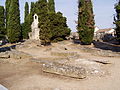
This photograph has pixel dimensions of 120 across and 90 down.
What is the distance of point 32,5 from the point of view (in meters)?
59.2

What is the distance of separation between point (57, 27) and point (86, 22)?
10178 millimetres

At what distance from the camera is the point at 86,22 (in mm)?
31531

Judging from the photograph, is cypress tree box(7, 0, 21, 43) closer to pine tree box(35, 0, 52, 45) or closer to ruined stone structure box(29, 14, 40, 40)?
ruined stone structure box(29, 14, 40, 40)

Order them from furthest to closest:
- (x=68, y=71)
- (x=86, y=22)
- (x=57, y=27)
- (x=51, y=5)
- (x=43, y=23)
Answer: (x=51, y=5), (x=57, y=27), (x=43, y=23), (x=86, y=22), (x=68, y=71)

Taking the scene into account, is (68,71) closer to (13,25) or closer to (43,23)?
(43,23)

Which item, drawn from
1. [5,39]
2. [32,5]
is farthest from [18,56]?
[32,5]

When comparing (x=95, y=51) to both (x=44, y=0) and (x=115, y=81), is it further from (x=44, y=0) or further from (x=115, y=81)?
(x=44, y=0)

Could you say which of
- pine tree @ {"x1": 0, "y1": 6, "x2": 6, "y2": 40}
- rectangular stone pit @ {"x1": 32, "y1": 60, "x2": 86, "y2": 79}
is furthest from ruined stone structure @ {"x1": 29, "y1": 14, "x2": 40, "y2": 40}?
rectangular stone pit @ {"x1": 32, "y1": 60, "x2": 86, "y2": 79}

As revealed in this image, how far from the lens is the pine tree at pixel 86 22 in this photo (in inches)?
1232

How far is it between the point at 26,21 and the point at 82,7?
94.5 ft

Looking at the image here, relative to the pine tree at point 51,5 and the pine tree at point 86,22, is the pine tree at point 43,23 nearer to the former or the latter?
the pine tree at point 86,22

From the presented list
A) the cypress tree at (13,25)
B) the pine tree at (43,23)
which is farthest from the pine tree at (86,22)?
the cypress tree at (13,25)

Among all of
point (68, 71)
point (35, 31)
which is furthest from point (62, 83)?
point (35, 31)

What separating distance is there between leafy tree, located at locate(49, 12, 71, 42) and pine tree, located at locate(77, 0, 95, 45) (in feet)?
27.0
